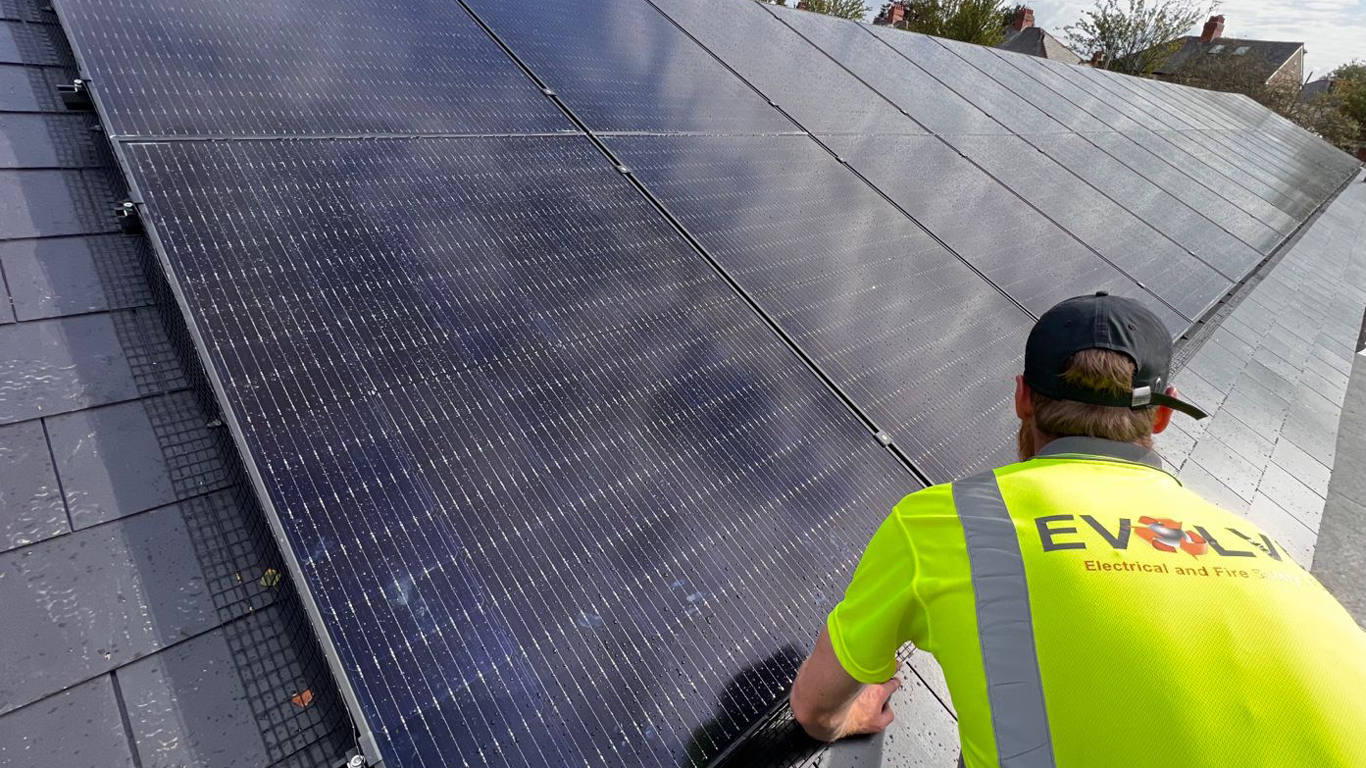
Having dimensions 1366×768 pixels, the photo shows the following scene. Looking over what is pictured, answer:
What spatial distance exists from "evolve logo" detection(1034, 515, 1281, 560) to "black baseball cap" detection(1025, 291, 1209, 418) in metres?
0.33

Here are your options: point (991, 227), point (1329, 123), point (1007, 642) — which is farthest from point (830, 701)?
point (1329, 123)

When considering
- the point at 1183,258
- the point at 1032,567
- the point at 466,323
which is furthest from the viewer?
the point at 1183,258

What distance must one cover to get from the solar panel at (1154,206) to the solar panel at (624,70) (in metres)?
3.36

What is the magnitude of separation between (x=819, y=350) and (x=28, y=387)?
2.53m

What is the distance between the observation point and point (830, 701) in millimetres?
1602

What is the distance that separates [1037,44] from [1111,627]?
174 ft

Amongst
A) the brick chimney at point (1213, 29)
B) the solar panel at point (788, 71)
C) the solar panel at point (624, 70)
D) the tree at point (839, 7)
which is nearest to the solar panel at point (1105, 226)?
the solar panel at point (788, 71)

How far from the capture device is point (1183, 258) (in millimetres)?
5082

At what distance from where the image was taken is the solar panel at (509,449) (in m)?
1.49

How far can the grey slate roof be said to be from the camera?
1.40m

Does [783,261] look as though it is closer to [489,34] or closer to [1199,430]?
[489,34]

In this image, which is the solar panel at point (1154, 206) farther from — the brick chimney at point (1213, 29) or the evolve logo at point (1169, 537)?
the brick chimney at point (1213, 29)

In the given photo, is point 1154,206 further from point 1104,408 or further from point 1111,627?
point 1111,627

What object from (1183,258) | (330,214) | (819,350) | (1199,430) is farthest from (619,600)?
(1183,258)
